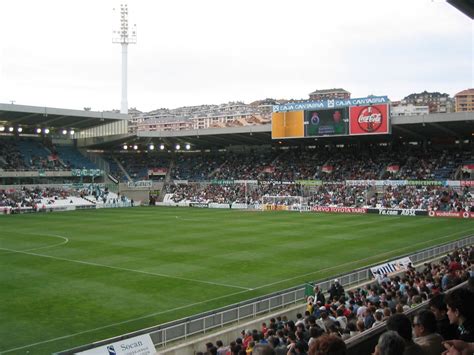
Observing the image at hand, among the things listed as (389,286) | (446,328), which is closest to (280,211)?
(389,286)

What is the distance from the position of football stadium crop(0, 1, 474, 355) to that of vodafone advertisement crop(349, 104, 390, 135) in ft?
0.51

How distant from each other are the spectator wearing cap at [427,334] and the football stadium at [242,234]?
0.02 m

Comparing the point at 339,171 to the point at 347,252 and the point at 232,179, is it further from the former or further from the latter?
the point at 347,252

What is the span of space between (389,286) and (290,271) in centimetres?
911

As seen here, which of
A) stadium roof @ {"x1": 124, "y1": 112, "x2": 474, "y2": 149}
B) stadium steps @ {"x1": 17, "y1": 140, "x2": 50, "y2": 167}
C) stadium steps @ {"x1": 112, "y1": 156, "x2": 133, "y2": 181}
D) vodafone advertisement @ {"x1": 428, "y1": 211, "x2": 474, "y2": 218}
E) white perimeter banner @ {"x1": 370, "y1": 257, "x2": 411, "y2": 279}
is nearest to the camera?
white perimeter banner @ {"x1": 370, "y1": 257, "x2": 411, "y2": 279}

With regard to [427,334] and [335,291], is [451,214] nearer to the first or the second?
[335,291]

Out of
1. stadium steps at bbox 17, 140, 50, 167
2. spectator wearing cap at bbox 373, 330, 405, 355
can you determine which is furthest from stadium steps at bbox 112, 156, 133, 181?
spectator wearing cap at bbox 373, 330, 405, 355

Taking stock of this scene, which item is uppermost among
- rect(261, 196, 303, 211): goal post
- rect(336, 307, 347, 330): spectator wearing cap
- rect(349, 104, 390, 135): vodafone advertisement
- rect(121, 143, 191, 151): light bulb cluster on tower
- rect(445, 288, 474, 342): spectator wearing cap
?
A: rect(349, 104, 390, 135): vodafone advertisement

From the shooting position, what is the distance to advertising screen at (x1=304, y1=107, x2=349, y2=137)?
59500 mm

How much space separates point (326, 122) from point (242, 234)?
88.0ft

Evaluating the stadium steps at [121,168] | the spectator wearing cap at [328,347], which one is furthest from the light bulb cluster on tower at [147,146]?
the spectator wearing cap at [328,347]

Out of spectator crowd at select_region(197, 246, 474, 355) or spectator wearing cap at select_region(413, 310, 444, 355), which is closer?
spectator crowd at select_region(197, 246, 474, 355)

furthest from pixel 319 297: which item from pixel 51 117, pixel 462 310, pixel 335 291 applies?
pixel 51 117

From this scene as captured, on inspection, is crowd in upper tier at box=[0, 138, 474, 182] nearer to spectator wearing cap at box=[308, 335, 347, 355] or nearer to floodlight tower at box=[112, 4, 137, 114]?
floodlight tower at box=[112, 4, 137, 114]
